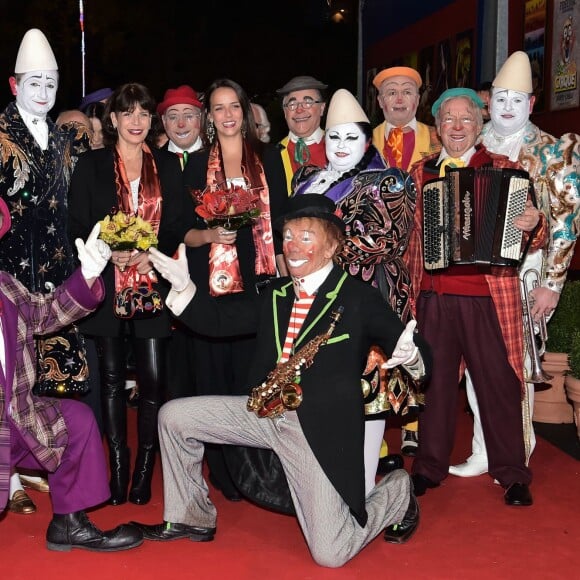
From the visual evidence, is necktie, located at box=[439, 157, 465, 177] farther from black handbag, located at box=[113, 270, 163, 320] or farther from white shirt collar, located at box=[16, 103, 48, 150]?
white shirt collar, located at box=[16, 103, 48, 150]

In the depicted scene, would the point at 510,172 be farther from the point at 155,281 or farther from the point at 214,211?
the point at 155,281

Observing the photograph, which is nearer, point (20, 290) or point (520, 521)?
point (20, 290)

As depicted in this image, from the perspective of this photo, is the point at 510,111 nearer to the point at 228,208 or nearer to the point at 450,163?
the point at 450,163

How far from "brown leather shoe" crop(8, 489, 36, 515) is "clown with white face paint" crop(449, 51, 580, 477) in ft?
7.65

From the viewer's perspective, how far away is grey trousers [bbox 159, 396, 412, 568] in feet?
13.8

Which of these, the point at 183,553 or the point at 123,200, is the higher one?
the point at 123,200

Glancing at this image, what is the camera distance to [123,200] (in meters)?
4.87

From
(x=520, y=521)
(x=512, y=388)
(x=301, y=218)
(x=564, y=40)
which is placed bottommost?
(x=520, y=521)

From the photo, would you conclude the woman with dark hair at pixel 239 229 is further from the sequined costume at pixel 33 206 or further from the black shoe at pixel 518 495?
the black shoe at pixel 518 495

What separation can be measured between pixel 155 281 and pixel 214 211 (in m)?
0.56

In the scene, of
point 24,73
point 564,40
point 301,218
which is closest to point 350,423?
point 301,218

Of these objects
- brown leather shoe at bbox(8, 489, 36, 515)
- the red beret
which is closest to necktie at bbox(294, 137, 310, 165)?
the red beret

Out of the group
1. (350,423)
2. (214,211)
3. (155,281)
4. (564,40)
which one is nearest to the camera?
(350,423)

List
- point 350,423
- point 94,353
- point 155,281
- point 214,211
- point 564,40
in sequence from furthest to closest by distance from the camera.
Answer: point 564,40 → point 94,353 → point 155,281 → point 214,211 → point 350,423
